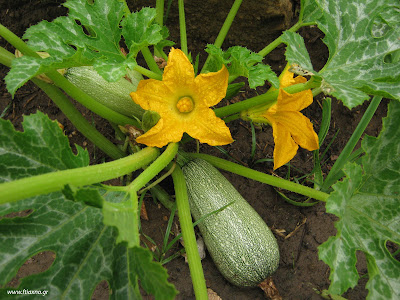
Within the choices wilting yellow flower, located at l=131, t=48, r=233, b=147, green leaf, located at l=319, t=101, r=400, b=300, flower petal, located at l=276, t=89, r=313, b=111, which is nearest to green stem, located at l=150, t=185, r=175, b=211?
wilting yellow flower, located at l=131, t=48, r=233, b=147

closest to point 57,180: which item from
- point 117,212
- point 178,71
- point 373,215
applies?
point 117,212

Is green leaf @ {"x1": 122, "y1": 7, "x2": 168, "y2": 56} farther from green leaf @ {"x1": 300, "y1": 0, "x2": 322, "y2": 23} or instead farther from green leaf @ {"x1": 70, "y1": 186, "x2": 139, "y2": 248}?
green leaf @ {"x1": 300, "y1": 0, "x2": 322, "y2": 23}

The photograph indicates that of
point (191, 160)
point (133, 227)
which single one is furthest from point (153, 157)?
point (133, 227)

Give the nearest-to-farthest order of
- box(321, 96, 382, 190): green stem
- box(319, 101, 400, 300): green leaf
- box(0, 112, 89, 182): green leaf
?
box(0, 112, 89, 182): green leaf
box(319, 101, 400, 300): green leaf
box(321, 96, 382, 190): green stem

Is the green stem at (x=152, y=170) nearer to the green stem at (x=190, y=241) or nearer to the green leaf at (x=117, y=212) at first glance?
the green leaf at (x=117, y=212)

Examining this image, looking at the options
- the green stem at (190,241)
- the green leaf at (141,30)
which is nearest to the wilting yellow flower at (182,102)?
the green leaf at (141,30)

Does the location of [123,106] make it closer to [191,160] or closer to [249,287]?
[191,160]
